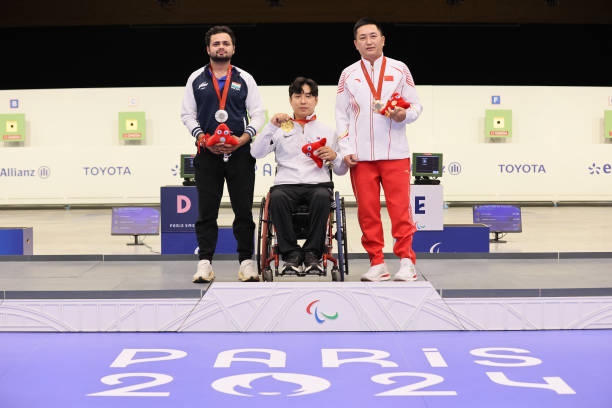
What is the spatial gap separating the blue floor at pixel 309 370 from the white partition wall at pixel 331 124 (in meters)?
7.51

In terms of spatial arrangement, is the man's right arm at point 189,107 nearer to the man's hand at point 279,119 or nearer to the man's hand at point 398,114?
the man's hand at point 279,119

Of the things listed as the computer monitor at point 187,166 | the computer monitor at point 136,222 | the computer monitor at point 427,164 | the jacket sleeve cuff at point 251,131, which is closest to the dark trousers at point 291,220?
the jacket sleeve cuff at point 251,131

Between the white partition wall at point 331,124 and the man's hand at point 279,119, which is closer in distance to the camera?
the man's hand at point 279,119

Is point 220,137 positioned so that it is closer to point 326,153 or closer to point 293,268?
point 326,153

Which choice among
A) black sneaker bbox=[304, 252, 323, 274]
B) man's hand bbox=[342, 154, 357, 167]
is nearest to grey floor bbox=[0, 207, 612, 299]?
black sneaker bbox=[304, 252, 323, 274]

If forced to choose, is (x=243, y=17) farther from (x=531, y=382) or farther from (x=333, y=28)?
(x=531, y=382)

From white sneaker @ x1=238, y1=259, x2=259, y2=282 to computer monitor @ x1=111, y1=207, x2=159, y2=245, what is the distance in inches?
122

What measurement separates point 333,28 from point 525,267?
8716 mm

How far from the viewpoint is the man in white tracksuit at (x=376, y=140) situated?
336 centimetres

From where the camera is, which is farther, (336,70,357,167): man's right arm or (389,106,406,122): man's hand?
(336,70,357,167): man's right arm

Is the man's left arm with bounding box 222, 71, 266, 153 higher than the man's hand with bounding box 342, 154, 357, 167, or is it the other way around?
the man's left arm with bounding box 222, 71, 266, 153

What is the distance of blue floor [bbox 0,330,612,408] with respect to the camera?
228 cm

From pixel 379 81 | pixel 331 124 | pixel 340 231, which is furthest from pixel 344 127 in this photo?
pixel 331 124

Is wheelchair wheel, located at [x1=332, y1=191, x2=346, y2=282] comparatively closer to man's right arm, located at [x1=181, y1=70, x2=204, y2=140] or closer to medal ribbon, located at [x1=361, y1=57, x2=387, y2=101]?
medal ribbon, located at [x1=361, y1=57, x2=387, y2=101]
